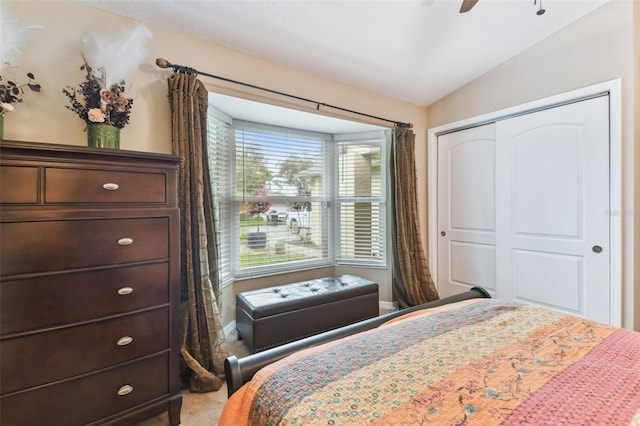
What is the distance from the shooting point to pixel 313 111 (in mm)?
2721

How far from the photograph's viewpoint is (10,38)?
1390 millimetres

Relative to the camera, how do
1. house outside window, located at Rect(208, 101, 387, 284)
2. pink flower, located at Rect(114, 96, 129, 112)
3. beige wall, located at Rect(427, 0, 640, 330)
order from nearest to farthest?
pink flower, located at Rect(114, 96, 129, 112) < beige wall, located at Rect(427, 0, 640, 330) < house outside window, located at Rect(208, 101, 387, 284)

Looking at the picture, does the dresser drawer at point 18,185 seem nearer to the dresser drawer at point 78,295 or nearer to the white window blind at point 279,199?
the dresser drawer at point 78,295

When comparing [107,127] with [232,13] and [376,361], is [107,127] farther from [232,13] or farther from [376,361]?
[376,361]

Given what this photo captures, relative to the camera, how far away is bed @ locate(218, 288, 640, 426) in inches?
29.6

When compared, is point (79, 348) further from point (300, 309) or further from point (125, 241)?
point (300, 309)

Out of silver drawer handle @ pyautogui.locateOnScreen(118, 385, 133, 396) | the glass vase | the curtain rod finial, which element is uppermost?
the curtain rod finial

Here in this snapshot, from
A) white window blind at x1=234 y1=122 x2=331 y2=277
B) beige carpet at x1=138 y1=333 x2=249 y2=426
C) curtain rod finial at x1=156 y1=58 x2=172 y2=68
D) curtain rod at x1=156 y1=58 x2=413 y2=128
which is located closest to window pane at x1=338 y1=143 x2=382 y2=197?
white window blind at x1=234 y1=122 x2=331 y2=277

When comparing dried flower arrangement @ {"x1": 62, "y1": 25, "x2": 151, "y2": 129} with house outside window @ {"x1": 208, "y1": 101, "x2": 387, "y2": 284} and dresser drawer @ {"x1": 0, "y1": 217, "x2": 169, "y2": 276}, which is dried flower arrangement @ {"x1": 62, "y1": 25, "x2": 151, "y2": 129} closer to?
dresser drawer @ {"x1": 0, "y1": 217, "x2": 169, "y2": 276}

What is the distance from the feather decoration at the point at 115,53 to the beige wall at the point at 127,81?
6.1 inches

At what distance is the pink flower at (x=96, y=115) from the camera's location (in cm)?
148

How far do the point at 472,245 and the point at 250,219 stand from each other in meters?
2.52

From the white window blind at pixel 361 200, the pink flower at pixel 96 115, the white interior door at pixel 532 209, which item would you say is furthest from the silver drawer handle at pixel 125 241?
the white interior door at pixel 532 209

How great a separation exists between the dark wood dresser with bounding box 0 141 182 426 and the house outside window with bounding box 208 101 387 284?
1.18 m
